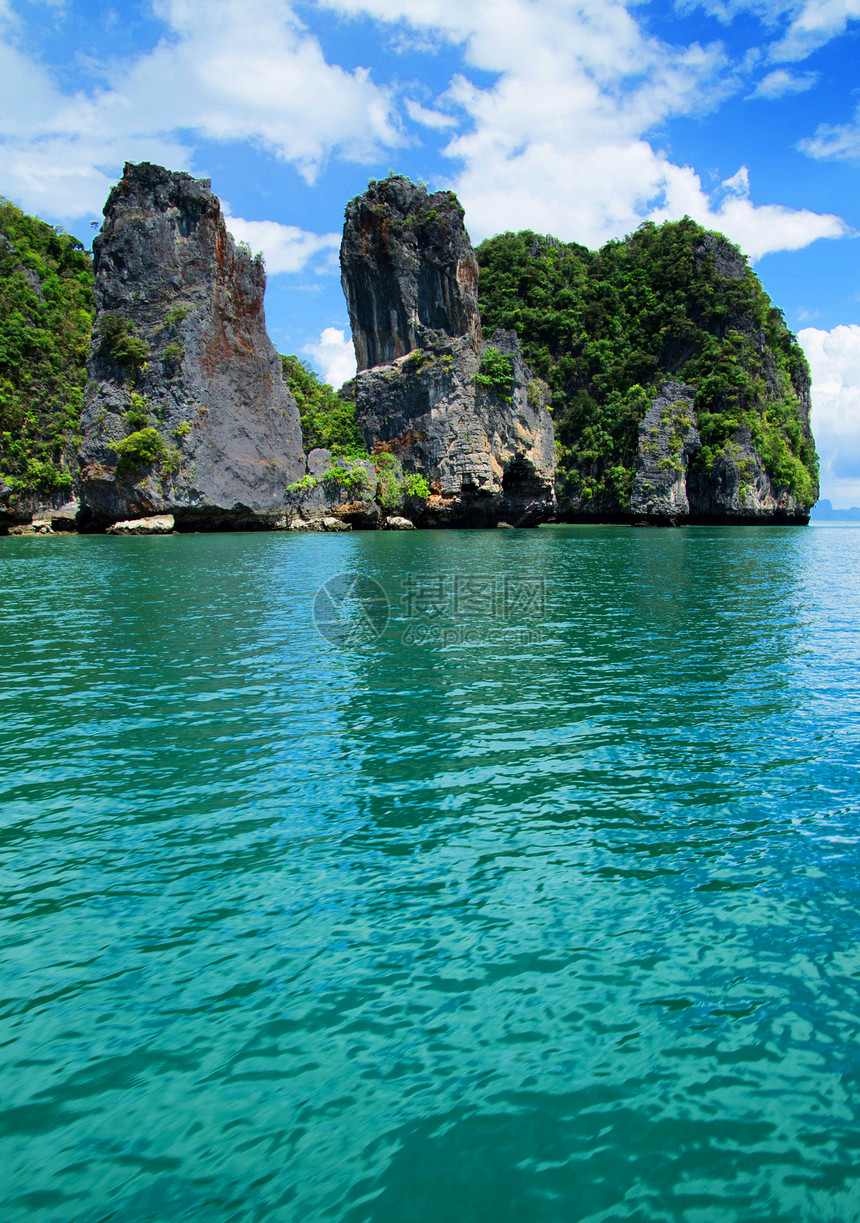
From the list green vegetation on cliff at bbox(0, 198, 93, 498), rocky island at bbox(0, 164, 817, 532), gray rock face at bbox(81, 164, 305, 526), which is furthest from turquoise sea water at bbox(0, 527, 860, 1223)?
green vegetation on cliff at bbox(0, 198, 93, 498)

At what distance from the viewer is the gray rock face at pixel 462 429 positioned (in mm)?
62750

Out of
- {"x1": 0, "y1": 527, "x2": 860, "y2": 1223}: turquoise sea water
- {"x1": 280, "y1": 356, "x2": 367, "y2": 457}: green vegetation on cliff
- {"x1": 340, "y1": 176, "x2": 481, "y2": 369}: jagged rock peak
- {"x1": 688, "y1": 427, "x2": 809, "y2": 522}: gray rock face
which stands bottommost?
{"x1": 0, "y1": 527, "x2": 860, "y2": 1223}: turquoise sea water

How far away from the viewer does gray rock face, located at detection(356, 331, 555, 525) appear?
62.8 metres

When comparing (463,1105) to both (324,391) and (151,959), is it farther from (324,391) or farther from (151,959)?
(324,391)

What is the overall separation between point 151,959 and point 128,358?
192 ft

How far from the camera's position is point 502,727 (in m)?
9.48

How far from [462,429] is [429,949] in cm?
6097

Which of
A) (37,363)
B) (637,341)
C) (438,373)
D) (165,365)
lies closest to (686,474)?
(637,341)

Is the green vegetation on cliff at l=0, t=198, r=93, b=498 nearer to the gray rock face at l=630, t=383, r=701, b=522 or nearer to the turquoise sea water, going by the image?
the gray rock face at l=630, t=383, r=701, b=522

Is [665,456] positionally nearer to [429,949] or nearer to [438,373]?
[438,373]

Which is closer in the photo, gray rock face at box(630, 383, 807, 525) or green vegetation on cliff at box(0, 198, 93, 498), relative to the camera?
green vegetation on cliff at box(0, 198, 93, 498)

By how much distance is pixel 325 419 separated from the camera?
242 feet

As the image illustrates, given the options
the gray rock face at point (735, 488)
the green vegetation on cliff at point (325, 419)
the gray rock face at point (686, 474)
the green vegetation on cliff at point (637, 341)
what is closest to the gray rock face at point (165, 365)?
the green vegetation on cliff at point (325, 419)

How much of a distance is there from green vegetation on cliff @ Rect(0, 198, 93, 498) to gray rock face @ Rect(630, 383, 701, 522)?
55069 millimetres
